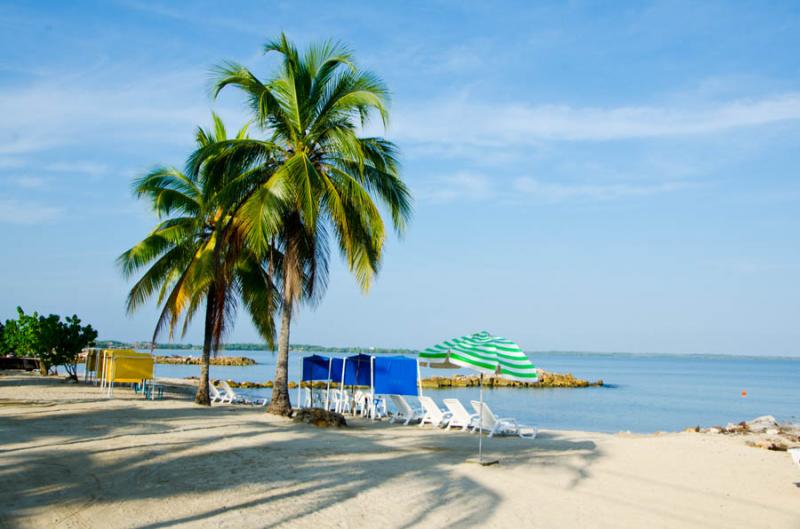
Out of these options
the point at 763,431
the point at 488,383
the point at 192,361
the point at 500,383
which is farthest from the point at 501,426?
the point at 192,361

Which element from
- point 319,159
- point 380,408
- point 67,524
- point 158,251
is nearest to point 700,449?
point 380,408

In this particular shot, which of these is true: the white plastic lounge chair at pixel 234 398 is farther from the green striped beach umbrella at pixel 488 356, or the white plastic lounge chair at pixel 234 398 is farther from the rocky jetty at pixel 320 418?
the green striped beach umbrella at pixel 488 356

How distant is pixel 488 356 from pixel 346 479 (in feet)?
9.67

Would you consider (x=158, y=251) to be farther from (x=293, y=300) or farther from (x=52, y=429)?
(x=52, y=429)

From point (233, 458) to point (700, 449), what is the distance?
9.81 meters

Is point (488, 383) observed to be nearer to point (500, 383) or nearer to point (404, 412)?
point (500, 383)

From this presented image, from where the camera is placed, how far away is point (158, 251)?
20266 mm

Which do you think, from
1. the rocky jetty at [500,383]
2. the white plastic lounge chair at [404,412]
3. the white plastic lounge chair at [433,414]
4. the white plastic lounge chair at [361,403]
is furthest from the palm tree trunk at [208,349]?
the rocky jetty at [500,383]

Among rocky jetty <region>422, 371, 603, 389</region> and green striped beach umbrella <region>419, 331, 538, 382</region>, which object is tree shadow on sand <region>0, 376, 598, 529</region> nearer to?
green striped beach umbrella <region>419, 331, 538, 382</region>

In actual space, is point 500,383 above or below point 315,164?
below

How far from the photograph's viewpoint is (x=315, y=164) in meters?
16.0

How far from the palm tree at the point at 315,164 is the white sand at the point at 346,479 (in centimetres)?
387

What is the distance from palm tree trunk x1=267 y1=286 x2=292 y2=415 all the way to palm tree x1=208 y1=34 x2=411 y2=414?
0.08 ft

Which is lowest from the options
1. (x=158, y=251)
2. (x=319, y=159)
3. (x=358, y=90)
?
(x=158, y=251)
